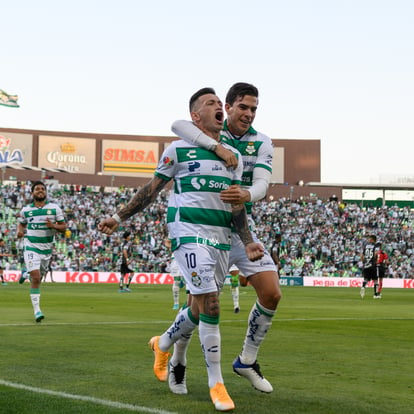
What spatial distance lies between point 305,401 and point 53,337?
6.53m

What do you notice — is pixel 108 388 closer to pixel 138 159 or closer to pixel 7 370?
pixel 7 370

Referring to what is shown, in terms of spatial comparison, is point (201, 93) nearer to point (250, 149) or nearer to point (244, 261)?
point (250, 149)

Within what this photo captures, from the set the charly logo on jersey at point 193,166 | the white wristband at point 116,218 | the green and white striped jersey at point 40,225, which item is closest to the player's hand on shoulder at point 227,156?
the charly logo on jersey at point 193,166

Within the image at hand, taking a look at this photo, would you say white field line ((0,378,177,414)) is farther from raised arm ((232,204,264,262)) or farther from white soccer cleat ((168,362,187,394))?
raised arm ((232,204,264,262))

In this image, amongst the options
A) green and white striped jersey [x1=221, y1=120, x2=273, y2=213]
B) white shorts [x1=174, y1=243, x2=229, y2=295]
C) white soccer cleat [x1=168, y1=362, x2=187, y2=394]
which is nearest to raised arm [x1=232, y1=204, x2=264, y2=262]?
white shorts [x1=174, y1=243, x2=229, y2=295]

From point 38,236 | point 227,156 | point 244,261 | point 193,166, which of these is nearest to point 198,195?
point 193,166

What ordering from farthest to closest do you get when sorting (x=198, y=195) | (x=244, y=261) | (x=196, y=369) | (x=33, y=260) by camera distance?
(x=33, y=260) < (x=196, y=369) < (x=244, y=261) < (x=198, y=195)

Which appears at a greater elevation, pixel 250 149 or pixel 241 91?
pixel 241 91

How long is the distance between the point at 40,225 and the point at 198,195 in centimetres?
963

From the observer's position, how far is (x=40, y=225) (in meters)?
16.0

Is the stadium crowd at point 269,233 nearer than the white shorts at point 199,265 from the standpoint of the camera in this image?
No

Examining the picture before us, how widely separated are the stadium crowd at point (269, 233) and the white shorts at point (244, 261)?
44075 mm

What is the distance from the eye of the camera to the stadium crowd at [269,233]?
2105 inches

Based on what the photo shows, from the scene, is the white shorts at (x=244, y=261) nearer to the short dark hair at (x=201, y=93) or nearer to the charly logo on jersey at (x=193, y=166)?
the charly logo on jersey at (x=193, y=166)
